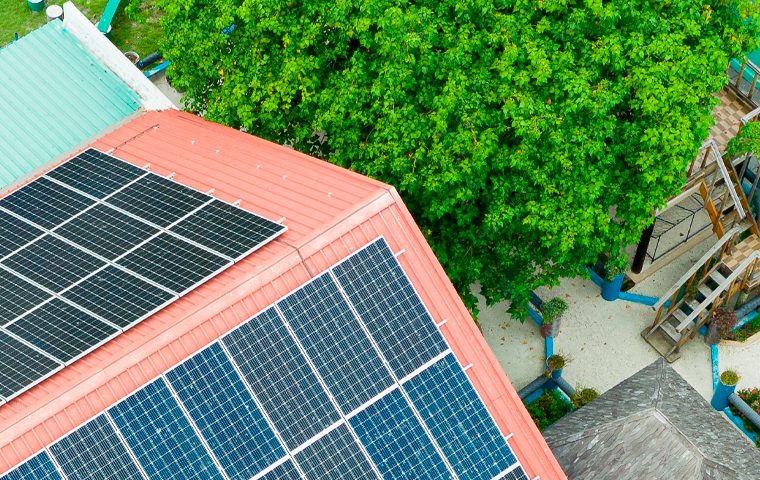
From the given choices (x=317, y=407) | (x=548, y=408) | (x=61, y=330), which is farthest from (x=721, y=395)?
(x=61, y=330)

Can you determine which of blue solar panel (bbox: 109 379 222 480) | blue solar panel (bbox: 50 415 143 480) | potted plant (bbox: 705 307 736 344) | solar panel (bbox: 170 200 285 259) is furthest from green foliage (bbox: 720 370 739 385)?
blue solar panel (bbox: 50 415 143 480)

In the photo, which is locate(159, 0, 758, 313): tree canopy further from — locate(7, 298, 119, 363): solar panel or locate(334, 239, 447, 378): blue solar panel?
locate(7, 298, 119, 363): solar panel

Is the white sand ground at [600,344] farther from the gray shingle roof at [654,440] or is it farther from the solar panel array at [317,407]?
the solar panel array at [317,407]

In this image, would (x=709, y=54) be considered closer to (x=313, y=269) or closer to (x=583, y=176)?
(x=583, y=176)

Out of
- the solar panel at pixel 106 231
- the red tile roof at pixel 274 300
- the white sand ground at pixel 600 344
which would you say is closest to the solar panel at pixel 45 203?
the solar panel at pixel 106 231

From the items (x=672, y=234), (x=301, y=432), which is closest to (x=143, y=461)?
(x=301, y=432)

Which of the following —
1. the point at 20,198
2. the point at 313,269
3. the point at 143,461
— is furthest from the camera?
the point at 20,198
